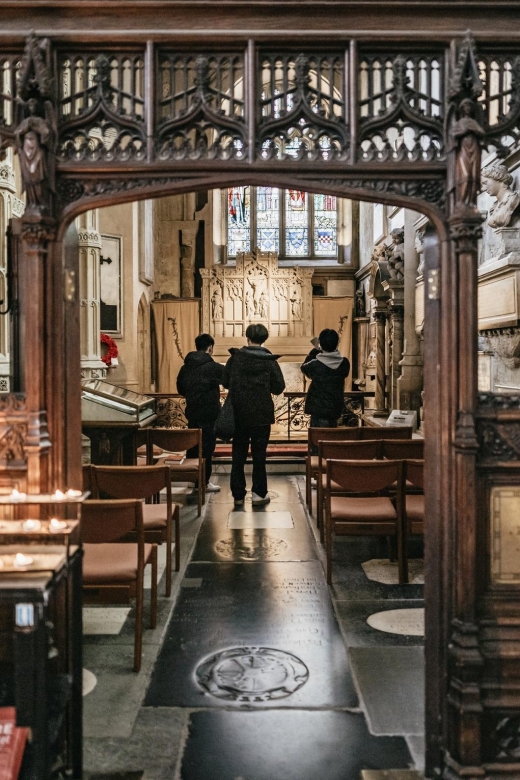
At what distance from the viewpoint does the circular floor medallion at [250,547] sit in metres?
4.57

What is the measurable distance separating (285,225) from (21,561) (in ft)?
42.4

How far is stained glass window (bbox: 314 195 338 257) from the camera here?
14156 mm

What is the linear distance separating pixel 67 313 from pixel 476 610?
5.86ft

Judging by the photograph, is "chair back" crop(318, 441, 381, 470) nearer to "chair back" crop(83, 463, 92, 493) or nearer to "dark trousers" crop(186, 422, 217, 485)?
"chair back" crop(83, 463, 92, 493)

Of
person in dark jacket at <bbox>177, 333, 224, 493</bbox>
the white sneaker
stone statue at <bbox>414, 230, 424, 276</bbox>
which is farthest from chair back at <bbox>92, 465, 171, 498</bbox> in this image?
stone statue at <bbox>414, 230, 424, 276</bbox>

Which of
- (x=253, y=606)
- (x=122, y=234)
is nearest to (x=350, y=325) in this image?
(x=122, y=234)

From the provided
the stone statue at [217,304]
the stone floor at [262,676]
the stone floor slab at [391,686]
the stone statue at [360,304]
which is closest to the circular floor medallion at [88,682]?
the stone floor at [262,676]

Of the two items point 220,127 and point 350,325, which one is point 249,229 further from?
point 220,127

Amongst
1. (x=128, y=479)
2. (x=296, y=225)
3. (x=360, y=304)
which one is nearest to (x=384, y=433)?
(x=128, y=479)

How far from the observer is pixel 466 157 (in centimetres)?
220

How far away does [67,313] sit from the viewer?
237 cm

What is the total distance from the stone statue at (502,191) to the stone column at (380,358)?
15.0 feet

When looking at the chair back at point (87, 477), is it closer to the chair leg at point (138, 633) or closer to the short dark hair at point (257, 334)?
the chair leg at point (138, 633)

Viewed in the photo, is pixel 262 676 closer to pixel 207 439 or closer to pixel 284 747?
pixel 284 747
